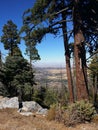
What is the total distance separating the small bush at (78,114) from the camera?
9.92m

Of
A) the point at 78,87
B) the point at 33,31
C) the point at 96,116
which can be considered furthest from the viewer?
the point at 33,31

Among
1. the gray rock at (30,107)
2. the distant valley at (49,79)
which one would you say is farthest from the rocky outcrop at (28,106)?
the distant valley at (49,79)

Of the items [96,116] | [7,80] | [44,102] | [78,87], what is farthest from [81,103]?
[7,80]

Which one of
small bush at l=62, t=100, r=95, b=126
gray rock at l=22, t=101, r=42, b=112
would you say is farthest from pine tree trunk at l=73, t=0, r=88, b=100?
gray rock at l=22, t=101, r=42, b=112

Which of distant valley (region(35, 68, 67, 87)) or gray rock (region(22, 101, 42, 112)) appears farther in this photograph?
distant valley (region(35, 68, 67, 87))

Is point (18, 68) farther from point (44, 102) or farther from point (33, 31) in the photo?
point (33, 31)

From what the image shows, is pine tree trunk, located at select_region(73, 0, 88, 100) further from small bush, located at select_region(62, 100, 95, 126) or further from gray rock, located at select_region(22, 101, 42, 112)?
gray rock, located at select_region(22, 101, 42, 112)

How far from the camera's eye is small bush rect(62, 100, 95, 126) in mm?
9922

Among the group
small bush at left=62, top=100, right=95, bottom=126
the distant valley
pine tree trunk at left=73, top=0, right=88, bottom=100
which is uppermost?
the distant valley

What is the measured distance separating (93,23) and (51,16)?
8.06ft

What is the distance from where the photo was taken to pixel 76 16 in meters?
13.5

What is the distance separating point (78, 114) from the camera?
1023cm

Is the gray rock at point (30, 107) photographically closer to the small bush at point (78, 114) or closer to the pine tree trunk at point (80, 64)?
the pine tree trunk at point (80, 64)

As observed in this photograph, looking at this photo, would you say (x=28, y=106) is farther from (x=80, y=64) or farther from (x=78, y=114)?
(x=78, y=114)
